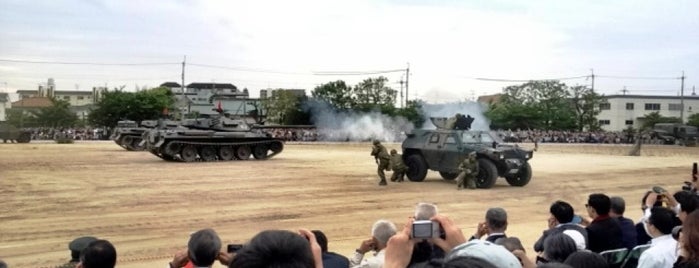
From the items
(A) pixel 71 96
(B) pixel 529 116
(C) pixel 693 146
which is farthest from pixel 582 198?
(A) pixel 71 96

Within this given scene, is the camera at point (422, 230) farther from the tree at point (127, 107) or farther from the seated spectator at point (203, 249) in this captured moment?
the tree at point (127, 107)

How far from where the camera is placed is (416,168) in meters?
21.5

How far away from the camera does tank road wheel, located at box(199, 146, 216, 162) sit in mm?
29047

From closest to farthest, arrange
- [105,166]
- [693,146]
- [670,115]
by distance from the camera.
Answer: [105,166]
[693,146]
[670,115]

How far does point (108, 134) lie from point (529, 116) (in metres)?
41.3

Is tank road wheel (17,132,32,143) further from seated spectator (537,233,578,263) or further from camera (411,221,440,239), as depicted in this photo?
camera (411,221,440,239)

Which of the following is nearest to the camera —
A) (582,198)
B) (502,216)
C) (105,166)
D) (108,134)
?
(502,216)

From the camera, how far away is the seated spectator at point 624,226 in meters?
6.54

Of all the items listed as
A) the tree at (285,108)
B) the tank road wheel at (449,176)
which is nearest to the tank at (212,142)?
the tank road wheel at (449,176)

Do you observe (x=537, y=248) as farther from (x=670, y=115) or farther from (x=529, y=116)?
(x=670, y=115)

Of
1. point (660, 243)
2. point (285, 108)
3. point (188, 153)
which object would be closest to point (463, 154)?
point (188, 153)

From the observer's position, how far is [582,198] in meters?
18.1

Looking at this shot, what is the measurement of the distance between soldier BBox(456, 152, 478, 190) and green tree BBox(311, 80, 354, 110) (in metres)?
44.8

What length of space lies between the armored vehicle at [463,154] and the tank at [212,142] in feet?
32.4
